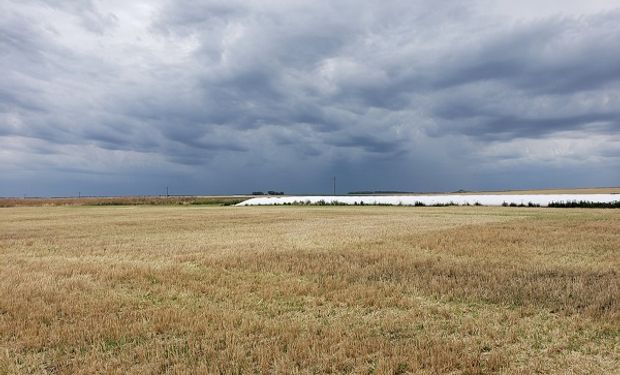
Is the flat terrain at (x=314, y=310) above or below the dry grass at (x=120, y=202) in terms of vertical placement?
below

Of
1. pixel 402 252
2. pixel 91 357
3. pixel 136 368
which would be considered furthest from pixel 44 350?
pixel 402 252

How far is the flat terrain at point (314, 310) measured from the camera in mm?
6949

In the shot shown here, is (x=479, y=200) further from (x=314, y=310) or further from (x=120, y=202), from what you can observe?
(x=120, y=202)

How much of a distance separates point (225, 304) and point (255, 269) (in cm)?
419

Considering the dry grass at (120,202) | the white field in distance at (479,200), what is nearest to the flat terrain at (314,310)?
the white field in distance at (479,200)

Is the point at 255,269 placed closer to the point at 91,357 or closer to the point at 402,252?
the point at 402,252

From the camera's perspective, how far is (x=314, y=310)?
9.88 m

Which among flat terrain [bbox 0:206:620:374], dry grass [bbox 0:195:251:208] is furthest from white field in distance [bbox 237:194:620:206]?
flat terrain [bbox 0:206:620:374]

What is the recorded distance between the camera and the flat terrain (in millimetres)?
6949

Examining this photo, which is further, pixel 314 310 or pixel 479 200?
pixel 479 200

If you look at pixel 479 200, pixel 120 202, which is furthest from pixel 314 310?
pixel 120 202

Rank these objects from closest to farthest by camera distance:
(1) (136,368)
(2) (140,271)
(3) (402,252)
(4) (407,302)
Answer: (1) (136,368)
(4) (407,302)
(2) (140,271)
(3) (402,252)

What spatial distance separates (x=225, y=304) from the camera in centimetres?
1032

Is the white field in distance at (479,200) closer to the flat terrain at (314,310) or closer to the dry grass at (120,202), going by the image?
the dry grass at (120,202)
